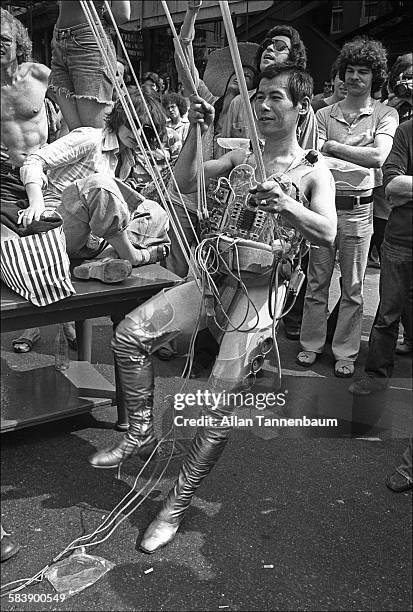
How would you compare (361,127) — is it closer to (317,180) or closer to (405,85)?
(405,85)

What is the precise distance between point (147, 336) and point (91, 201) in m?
0.62

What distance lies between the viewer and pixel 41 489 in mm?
2428

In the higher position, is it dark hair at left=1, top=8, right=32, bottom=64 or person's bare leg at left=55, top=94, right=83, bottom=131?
dark hair at left=1, top=8, right=32, bottom=64

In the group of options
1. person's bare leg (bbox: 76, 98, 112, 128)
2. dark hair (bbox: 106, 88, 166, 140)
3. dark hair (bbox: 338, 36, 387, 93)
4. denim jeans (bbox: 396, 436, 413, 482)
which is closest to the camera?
denim jeans (bbox: 396, 436, 413, 482)

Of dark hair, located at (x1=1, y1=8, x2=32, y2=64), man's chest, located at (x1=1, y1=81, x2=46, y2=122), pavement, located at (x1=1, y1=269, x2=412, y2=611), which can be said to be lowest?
pavement, located at (x1=1, y1=269, x2=412, y2=611)

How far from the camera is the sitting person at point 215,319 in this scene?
2105 mm

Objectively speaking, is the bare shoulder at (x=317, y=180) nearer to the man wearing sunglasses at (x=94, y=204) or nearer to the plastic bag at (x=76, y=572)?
the man wearing sunglasses at (x=94, y=204)

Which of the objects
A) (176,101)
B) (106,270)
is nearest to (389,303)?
(106,270)

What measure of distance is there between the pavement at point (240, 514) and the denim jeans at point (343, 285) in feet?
1.58

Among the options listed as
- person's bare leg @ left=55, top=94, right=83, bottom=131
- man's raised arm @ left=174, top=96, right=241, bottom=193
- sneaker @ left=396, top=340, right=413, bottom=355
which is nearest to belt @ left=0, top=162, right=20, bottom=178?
man's raised arm @ left=174, top=96, right=241, bottom=193

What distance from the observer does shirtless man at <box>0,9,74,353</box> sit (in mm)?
1941

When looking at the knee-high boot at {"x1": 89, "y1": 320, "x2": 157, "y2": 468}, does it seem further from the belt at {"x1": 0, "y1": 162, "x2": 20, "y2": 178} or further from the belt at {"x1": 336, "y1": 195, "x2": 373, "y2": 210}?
the belt at {"x1": 336, "y1": 195, "x2": 373, "y2": 210}

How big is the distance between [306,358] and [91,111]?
1840 mm

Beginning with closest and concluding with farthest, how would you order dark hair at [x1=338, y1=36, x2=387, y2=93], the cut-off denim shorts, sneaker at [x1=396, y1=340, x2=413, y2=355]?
the cut-off denim shorts → dark hair at [x1=338, y1=36, x2=387, y2=93] → sneaker at [x1=396, y1=340, x2=413, y2=355]
